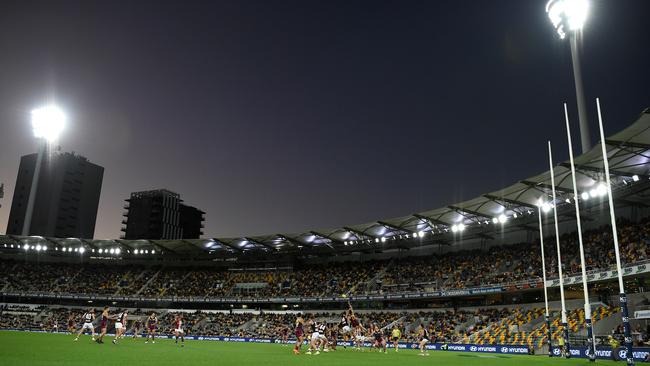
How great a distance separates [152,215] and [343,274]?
373ft

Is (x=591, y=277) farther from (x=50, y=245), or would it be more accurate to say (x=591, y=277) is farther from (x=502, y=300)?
(x=50, y=245)

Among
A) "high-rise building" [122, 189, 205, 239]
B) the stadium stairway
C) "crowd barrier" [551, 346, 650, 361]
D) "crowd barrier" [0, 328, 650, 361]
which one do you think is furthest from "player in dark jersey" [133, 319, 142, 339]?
"high-rise building" [122, 189, 205, 239]

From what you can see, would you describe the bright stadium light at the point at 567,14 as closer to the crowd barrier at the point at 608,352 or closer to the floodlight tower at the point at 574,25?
the floodlight tower at the point at 574,25

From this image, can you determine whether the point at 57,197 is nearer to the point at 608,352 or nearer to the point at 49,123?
the point at 49,123

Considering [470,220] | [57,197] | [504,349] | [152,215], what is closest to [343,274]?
[470,220]

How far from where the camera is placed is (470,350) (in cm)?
4088

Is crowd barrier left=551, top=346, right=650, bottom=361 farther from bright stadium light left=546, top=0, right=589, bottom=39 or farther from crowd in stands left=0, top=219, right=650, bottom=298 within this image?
bright stadium light left=546, top=0, right=589, bottom=39

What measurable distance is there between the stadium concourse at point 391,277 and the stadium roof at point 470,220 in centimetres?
18

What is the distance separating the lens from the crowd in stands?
4450 cm

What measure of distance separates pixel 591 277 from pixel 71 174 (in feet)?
476

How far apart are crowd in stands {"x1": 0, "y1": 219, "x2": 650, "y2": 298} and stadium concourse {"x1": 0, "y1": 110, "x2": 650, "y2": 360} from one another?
23 cm

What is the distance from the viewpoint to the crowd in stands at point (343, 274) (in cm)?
4450

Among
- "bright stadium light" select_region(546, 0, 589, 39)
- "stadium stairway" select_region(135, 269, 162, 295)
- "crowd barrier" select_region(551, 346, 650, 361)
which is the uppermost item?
"bright stadium light" select_region(546, 0, 589, 39)

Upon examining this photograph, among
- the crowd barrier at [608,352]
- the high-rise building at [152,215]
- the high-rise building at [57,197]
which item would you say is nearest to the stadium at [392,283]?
the crowd barrier at [608,352]
